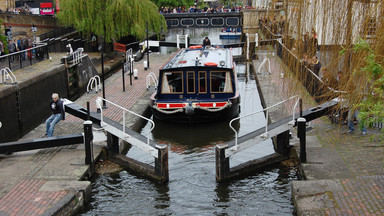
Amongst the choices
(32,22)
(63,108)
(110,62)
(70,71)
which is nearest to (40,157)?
(63,108)

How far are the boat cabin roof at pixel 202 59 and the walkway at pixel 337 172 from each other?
5.26 m

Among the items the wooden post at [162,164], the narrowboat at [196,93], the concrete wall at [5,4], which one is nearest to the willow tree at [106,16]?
the concrete wall at [5,4]

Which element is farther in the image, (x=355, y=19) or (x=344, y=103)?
(x=344, y=103)

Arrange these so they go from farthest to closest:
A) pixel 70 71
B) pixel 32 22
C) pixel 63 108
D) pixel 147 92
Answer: pixel 32 22
pixel 70 71
pixel 147 92
pixel 63 108

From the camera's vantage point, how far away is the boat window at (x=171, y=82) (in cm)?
1873

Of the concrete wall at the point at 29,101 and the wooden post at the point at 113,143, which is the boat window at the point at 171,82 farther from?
the concrete wall at the point at 29,101

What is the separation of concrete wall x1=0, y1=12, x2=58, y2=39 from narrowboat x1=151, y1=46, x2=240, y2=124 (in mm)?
20676

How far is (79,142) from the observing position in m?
12.9

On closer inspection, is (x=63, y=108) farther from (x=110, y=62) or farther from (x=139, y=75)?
(x=110, y=62)

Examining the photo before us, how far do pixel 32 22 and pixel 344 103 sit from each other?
3598 centimetres

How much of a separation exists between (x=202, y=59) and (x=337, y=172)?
31.8ft

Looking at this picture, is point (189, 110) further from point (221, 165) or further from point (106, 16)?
point (106, 16)

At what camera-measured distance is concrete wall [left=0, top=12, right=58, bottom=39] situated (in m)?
36.7


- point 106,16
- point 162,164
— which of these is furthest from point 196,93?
point 106,16
